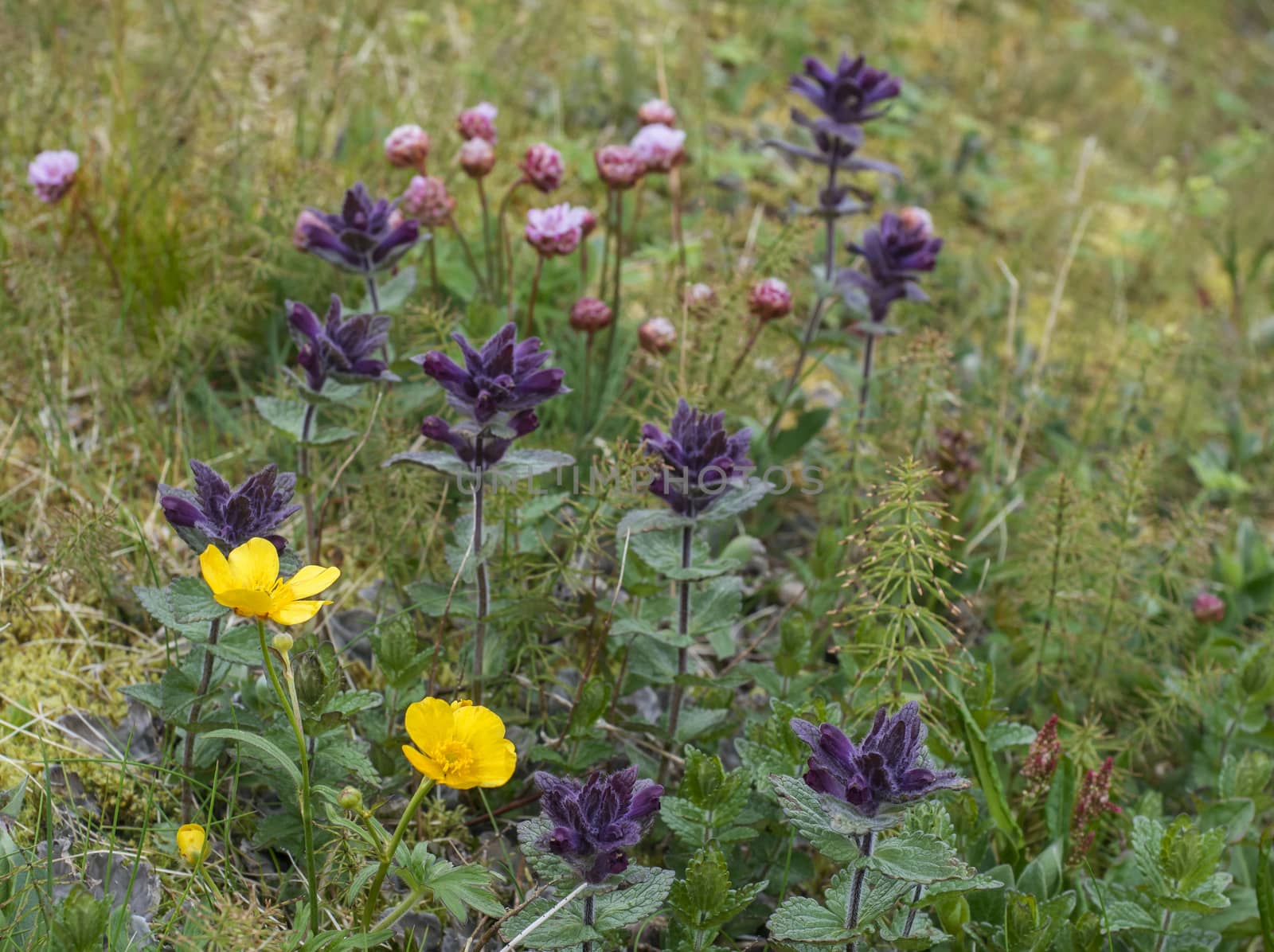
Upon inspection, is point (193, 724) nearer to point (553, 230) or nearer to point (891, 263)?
point (553, 230)

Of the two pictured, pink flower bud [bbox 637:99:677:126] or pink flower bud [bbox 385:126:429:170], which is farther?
pink flower bud [bbox 637:99:677:126]

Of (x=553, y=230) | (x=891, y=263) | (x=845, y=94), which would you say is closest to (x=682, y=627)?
(x=553, y=230)

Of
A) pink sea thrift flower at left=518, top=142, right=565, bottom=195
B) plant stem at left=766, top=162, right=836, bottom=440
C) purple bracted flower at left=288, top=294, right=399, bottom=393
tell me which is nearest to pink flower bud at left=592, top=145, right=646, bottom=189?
pink sea thrift flower at left=518, top=142, right=565, bottom=195

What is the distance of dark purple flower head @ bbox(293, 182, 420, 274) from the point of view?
240 cm

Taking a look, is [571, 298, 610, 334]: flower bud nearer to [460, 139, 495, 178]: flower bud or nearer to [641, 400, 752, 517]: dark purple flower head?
[460, 139, 495, 178]: flower bud

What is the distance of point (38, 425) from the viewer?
250 cm

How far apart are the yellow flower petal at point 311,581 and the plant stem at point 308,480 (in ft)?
1.93

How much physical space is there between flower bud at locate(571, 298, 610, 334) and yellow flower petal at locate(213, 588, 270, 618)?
144cm

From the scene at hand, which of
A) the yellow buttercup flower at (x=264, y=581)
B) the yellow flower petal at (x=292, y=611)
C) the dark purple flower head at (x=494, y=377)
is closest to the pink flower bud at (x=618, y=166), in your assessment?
the dark purple flower head at (x=494, y=377)

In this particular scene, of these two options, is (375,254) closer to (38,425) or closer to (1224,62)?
(38,425)

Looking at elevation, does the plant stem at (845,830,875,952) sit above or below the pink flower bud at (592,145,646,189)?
below

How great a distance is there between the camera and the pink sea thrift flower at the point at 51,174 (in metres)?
2.75

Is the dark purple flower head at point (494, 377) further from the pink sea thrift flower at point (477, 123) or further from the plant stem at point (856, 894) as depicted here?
the pink sea thrift flower at point (477, 123)

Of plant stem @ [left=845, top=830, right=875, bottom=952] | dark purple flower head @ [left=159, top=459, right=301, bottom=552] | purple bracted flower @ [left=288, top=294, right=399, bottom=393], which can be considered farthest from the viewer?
purple bracted flower @ [left=288, top=294, right=399, bottom=393]
